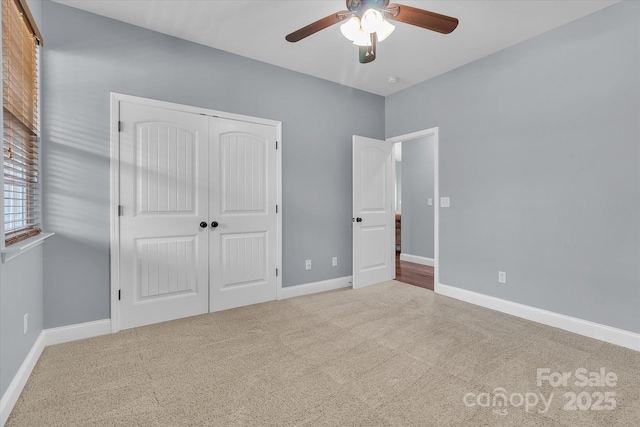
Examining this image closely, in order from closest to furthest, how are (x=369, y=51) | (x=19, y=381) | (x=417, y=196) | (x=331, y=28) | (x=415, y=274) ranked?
(x=19, y=381), (x=369, y=51), (x=331, y=28), (x=415, y=274), (x=417, y=196)

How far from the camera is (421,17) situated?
187 cm

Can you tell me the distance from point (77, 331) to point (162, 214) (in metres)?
1.16

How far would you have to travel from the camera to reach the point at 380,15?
184cm

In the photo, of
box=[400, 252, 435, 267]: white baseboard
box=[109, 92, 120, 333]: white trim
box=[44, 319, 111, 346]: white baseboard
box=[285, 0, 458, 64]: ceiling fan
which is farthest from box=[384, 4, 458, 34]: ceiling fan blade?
box=[400, 252, 435, 267]: white baseboard

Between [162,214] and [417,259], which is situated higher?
[162,214]

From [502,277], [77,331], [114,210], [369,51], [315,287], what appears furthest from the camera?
[315,287]

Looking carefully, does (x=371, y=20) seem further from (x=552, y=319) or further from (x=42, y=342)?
(x=42, y=342)

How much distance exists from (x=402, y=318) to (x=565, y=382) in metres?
1.31

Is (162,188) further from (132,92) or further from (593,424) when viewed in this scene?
(593,424)

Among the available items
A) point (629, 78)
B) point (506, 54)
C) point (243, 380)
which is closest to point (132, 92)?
point (243, 380)

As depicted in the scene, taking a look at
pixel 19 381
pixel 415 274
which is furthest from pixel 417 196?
pixel 19 381

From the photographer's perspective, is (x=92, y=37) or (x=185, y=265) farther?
(x=185, y=265)

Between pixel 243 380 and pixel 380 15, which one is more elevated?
pixel 380 15

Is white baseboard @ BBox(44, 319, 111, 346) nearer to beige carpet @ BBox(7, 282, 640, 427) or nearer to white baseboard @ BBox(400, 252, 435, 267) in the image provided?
beige carpet @ BBox(7, 282, 640, 427)
